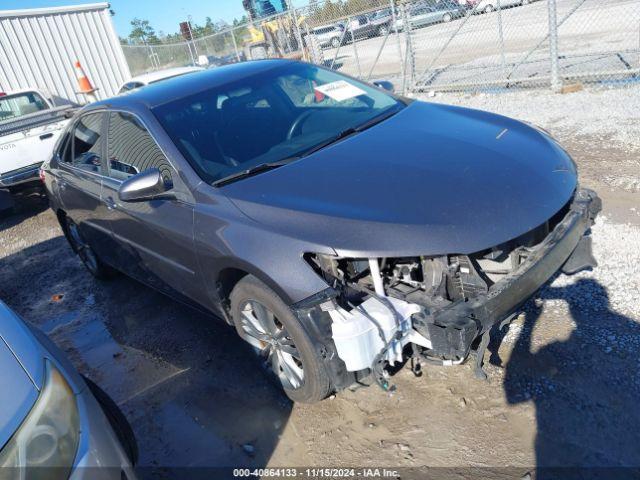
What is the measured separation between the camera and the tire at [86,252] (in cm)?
505

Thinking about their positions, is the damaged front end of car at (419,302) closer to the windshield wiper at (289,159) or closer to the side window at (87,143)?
the windshield wiper at (289,159)

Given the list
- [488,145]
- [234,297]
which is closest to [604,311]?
[488,145]

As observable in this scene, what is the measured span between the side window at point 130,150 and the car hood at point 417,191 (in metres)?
0.68

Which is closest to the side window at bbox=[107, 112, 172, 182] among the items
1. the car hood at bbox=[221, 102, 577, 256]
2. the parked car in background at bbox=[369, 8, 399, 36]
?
the car hood at bbox=[221, 102, 577, 256]

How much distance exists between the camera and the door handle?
12.5ft

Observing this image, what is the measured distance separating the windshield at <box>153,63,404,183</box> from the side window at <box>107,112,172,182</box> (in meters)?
0.16

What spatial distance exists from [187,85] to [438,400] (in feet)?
8.82

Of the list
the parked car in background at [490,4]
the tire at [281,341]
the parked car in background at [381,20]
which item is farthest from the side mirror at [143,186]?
the parked car in background at [381,20]

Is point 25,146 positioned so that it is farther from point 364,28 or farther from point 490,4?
point 364,28

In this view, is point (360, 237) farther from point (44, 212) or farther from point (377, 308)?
point (44, 212)

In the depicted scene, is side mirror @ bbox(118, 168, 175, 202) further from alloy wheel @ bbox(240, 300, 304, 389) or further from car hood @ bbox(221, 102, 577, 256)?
alloy wheel @ bbox(240, 300, 304, 389)

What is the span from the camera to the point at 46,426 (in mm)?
1753

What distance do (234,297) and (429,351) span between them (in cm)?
112

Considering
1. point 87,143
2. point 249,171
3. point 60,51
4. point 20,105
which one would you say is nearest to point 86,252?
point 87,143
